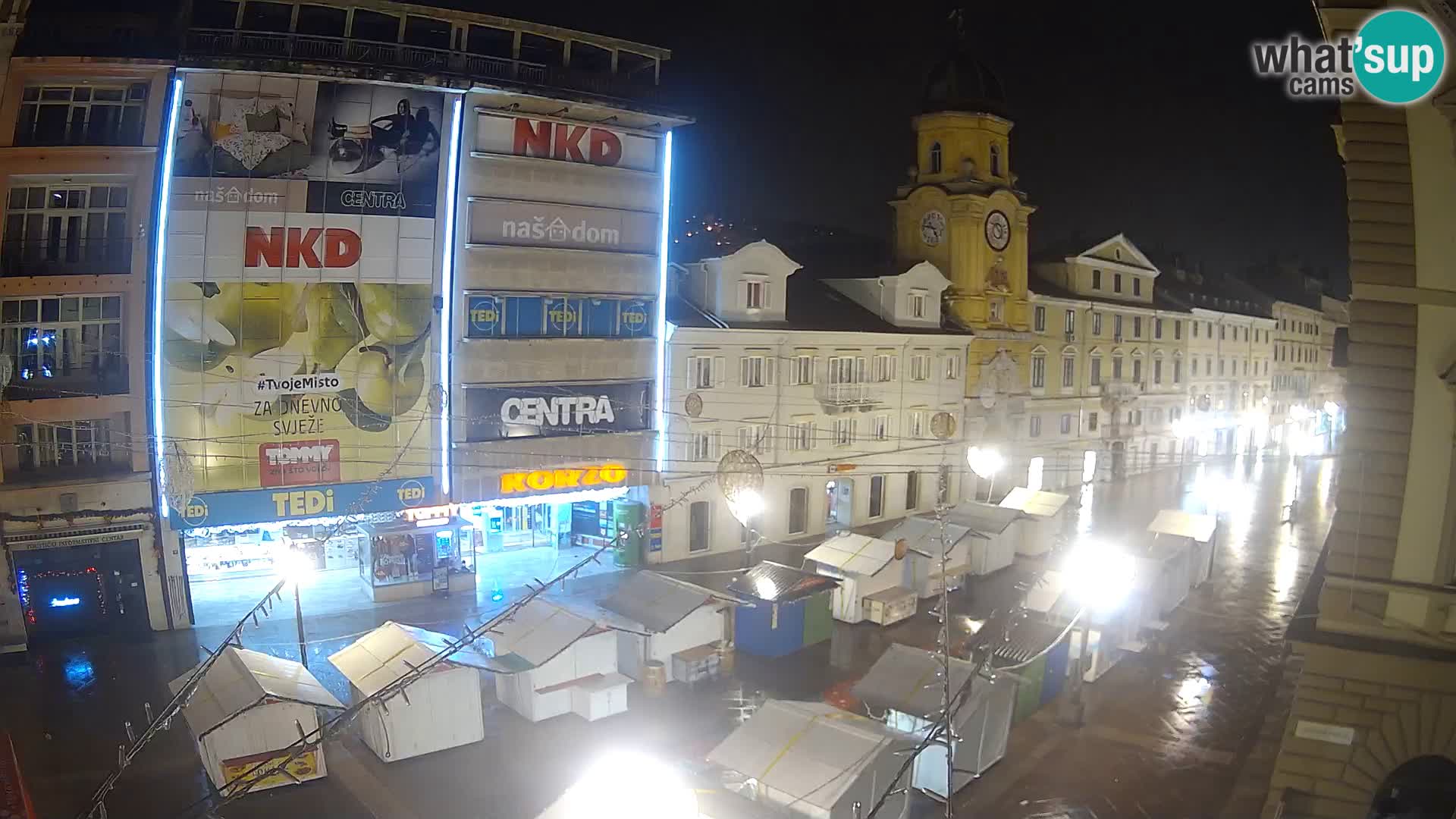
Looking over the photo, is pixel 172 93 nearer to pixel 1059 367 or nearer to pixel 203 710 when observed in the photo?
pixel 203 710

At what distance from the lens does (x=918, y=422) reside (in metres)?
38.9

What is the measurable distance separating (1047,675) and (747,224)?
32263 mm

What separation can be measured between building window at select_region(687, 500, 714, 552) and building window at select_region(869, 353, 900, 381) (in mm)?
8751

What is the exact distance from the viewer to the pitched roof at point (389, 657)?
18.2 meters

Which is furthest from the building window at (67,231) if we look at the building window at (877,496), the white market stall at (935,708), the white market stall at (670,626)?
the building window at (877,496)

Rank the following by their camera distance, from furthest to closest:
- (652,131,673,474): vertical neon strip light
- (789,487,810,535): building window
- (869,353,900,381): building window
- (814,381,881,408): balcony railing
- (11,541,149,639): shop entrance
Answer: (869,353,900,381): building window → (789,487,810,535): building window → (814,381,881,408): balcony railing → (652,131,673,474): vertical neon strip light → (11,541,149,639): shop entrance

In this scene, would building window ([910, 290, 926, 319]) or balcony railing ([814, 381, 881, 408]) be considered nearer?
balcony railing ([814, 381, 881, 408])

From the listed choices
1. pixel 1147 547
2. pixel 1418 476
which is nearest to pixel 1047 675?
pixel 1147 547

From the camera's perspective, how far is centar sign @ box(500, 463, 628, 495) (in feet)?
91.9

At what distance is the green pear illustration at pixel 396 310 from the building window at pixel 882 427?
17837 mm

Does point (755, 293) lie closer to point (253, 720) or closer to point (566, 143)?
point (566, 143)

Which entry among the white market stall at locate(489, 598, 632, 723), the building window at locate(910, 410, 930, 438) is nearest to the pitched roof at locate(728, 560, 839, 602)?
the white market stall at locate(489, 598, 632, 723)

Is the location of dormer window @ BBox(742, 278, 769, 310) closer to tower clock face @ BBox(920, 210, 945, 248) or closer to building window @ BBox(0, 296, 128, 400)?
tower clock face @ BBox(920, 210, 945, 248)

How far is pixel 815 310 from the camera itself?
36531 millimetres
